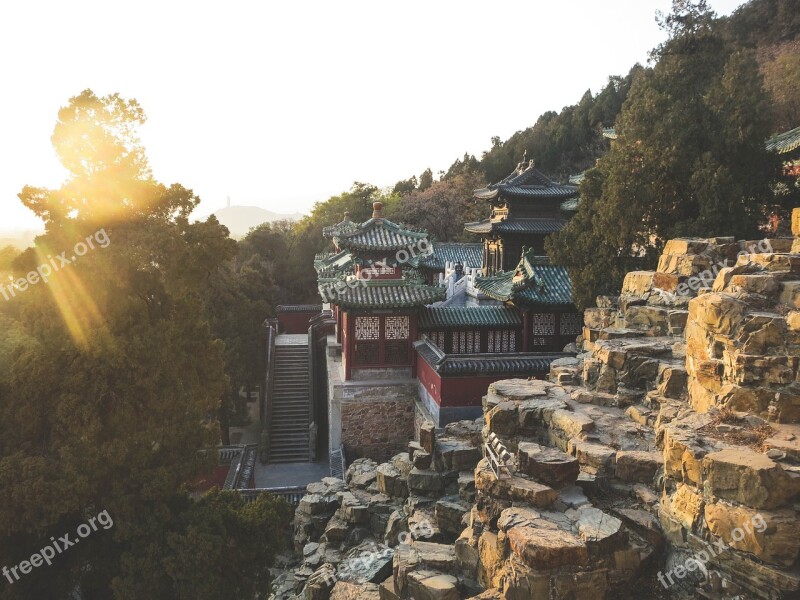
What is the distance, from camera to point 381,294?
55.4 feet

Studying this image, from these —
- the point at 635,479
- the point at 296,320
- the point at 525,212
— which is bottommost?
the point at 296,320

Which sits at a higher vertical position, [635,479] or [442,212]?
[442,212]

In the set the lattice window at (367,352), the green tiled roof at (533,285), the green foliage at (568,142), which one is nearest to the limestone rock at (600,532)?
the green tiled roof at (533,285)

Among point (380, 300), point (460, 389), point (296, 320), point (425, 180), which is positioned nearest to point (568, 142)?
point (425, 180)

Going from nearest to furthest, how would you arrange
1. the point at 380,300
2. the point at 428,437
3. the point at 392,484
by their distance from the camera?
the point at 428,437 < the point at 392,484 < the point at 380,300

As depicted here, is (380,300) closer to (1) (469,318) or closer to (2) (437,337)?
(2) (437,337)

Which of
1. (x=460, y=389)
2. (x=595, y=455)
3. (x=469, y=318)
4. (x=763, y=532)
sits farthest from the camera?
(x=469, y=318)

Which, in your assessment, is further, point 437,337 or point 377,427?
point 437,337

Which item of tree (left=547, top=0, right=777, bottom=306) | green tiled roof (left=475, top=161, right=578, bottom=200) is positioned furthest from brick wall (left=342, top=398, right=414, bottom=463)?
green tiled roof (left=475, top=161, right=578, bottom=200)

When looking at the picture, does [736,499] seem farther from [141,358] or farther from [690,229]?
[690,229]

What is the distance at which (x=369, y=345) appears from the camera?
17297mm

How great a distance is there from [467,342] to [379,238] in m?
4.36

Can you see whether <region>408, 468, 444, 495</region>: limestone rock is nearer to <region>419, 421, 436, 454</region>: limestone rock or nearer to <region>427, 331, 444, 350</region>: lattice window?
<region>419, 421, 436, 454</region>: limestone rock

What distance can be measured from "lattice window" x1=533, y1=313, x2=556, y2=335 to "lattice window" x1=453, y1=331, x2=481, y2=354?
183cm
